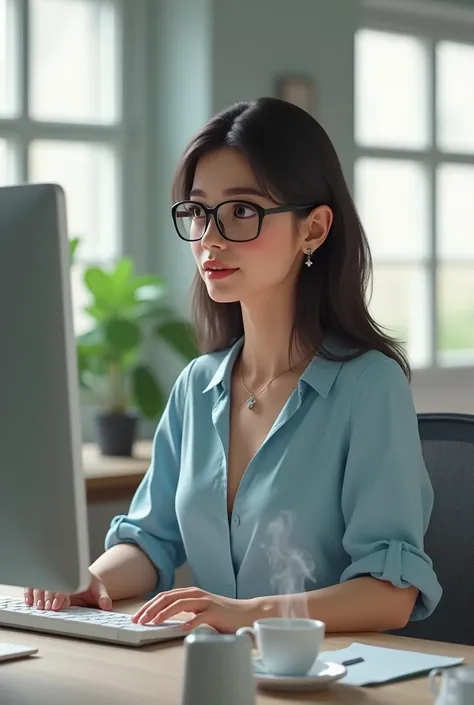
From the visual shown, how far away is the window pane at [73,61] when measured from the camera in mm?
4055

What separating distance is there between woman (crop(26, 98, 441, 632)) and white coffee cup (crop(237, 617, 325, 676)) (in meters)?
0.31

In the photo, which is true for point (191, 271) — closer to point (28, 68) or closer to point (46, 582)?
point (28, 68)

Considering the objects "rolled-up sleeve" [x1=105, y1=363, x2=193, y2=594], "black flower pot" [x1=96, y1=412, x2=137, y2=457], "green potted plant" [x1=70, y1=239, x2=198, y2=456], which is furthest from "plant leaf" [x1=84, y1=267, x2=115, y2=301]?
"rolled-up sleeve" [x1=105, y1=363, x2=193, y2=594]

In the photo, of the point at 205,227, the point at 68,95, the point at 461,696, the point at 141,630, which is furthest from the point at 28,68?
the point at 461,696

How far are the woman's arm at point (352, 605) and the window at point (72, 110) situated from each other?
98.6 inches

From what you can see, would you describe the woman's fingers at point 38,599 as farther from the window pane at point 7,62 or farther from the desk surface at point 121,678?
the window pane at point 7,62

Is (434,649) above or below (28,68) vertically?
below

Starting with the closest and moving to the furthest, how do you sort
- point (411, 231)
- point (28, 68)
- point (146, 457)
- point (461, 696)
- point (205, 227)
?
point (461, 696) → point (205, 227) → point (146, 457) → point (28, 68) → point (411, 231)

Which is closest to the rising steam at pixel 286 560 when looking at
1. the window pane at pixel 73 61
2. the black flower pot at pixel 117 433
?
the black flower pot at pixel 117 433

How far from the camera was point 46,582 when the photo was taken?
125cm

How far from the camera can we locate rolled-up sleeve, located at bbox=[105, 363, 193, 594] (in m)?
1.98

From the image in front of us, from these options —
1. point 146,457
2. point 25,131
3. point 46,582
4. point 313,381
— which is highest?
point 25,131

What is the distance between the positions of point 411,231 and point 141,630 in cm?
403

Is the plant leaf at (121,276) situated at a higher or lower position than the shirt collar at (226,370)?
higher
